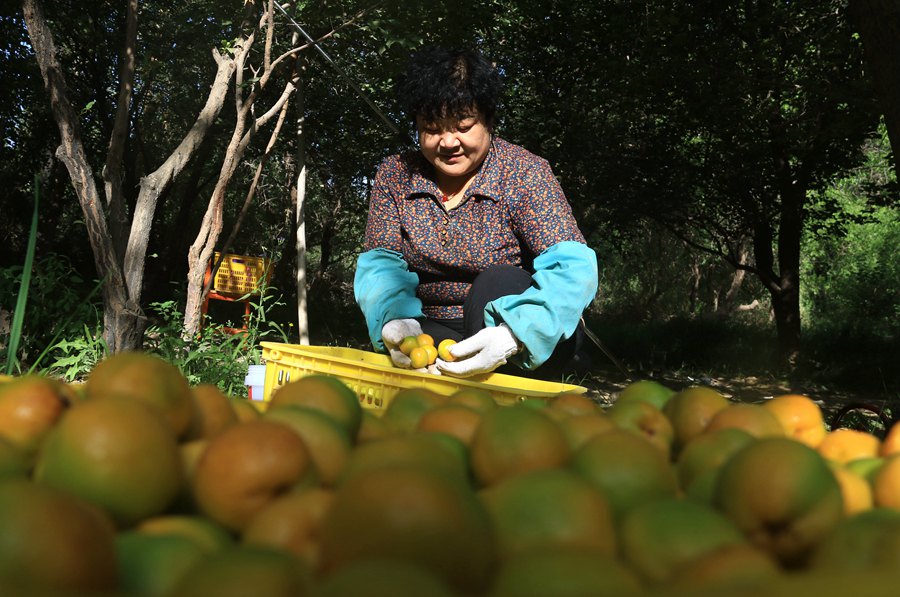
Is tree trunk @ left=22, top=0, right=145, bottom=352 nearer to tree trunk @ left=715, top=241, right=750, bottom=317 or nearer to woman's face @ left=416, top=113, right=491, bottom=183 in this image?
woman's face @ left=416, top=113, right=491, bottom=183

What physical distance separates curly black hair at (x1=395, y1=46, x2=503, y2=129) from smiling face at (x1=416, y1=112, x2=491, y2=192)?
0.11 feet

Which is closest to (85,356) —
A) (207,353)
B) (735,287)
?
(207,353)

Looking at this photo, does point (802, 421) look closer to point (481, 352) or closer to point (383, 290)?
point (481, 352)

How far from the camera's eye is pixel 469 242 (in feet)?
9.69

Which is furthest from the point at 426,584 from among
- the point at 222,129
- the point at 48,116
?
the point at 48,116

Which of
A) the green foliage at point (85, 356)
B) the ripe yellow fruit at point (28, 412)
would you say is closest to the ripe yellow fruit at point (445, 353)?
the ripe yellow fruit at point (28, 412)

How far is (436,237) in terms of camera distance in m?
3.02

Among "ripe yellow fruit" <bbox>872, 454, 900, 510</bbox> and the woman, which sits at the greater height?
the woman

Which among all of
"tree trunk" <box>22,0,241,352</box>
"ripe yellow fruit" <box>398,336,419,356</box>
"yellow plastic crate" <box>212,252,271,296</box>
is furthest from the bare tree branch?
"yellow plastic crate" <box>212,252,271,296</box>

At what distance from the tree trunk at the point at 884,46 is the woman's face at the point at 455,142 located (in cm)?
240

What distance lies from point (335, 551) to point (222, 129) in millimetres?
10671

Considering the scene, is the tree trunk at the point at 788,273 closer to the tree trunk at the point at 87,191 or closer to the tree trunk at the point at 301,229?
the tree trunk at the point at 301,229

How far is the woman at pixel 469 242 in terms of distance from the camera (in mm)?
2574

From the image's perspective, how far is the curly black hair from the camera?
9.08 ft
